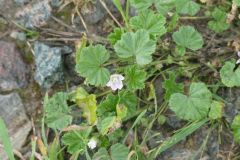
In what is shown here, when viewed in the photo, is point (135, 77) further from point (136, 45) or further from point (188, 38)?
point (188, 38)

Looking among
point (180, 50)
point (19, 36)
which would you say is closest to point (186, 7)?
point (180, 50)

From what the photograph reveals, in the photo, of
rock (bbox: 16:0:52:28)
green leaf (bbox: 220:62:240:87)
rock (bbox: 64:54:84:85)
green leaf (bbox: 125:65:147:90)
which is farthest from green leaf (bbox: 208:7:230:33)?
rock (bbox: 16:0:52:28)

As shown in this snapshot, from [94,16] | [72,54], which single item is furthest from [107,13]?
[72,54]

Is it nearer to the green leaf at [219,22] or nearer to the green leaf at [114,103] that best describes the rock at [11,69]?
the green leaf at [114,103]

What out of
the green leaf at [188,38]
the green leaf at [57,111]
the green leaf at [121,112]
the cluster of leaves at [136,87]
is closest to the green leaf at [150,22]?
the cluster of leaves at [136,87]

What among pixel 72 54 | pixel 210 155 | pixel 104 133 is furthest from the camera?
pixel 72 54

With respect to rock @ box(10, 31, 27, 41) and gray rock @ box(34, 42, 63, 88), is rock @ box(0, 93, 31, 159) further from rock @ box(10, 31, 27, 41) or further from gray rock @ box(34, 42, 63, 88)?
rock @ box(10, 31, 27, 41)

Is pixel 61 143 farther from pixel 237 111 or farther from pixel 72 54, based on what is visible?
pixel 237 111
